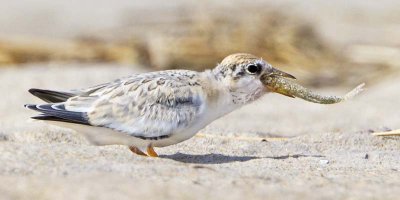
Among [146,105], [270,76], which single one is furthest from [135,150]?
[270,76]

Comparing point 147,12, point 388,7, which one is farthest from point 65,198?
point 388,7

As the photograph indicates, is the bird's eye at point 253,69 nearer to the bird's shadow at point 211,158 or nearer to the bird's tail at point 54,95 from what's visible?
the bird's shadow at point 211,158

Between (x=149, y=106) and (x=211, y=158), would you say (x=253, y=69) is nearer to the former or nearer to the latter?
(x=211, y=158)

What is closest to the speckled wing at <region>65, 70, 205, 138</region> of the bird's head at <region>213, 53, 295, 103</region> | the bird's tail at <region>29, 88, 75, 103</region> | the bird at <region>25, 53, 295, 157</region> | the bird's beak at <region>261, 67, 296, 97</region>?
the bird at <region>25, 53, 295, 157</region>

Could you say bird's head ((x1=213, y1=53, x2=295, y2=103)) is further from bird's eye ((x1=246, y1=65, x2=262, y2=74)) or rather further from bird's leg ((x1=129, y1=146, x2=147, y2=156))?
bird's leg ((x1=129, y1=146, x2=147, y2=156))

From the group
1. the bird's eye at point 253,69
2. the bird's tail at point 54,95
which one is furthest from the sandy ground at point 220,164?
the bird's eye at point 253,69

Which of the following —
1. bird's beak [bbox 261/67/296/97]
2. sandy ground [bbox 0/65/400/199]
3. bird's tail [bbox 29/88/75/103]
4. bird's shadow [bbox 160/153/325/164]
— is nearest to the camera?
sandy ground [bbox 0/65/400/199]
